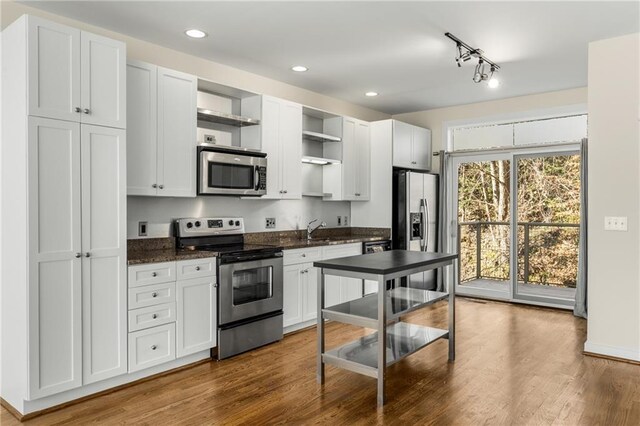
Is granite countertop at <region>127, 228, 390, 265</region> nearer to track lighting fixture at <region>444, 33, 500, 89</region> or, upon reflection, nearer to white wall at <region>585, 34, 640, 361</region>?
track lighting fixture at <region>444, 33, 500, 89</region>

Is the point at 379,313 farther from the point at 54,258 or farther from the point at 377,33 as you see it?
the point at 377,33

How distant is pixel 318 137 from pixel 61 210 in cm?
305

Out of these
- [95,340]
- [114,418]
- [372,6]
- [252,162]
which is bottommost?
[114,418]

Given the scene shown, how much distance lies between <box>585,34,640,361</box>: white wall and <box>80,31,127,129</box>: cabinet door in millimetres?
3788

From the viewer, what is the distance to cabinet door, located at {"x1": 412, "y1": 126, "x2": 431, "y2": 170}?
6219mm

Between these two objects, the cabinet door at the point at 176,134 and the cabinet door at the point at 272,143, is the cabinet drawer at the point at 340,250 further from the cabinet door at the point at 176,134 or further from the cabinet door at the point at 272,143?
the cabinet door at the point at 176,134

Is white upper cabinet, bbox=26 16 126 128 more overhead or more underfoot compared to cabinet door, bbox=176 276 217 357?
more overhead

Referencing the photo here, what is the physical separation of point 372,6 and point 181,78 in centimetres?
169

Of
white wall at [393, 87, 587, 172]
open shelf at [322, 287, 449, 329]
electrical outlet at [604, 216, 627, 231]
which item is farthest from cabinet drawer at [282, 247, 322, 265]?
white wall at [393, 87, 587, 172]

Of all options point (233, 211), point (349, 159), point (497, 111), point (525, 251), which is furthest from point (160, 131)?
point (525, 251)

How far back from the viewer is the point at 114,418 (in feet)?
8.91

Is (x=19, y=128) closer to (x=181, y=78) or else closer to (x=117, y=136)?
(x=117, y=136)

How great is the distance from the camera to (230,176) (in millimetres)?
4180

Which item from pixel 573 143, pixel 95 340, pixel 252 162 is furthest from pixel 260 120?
pixel 573 143
